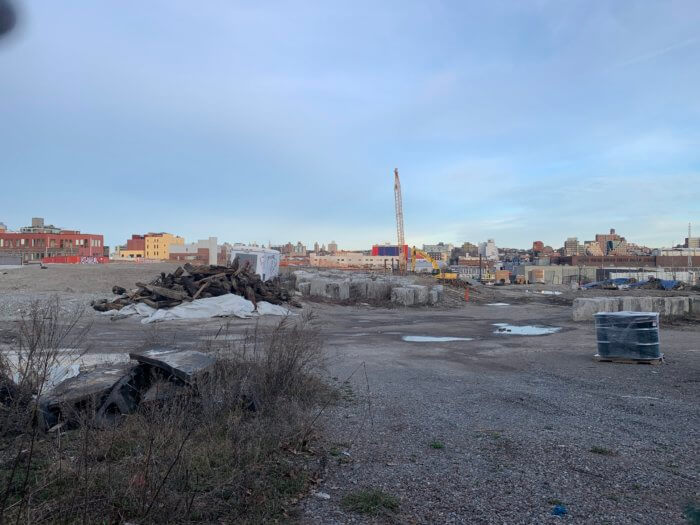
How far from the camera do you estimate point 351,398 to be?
802cm

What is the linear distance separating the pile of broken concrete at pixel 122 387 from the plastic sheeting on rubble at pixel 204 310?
12.2 meters

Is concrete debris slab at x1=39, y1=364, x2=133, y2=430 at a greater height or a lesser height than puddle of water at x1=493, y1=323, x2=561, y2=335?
greater

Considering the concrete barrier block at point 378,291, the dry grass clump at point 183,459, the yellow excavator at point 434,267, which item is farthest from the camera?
the yellow excavator at point 434,267

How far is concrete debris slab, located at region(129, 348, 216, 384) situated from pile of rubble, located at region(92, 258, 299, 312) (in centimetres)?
1375

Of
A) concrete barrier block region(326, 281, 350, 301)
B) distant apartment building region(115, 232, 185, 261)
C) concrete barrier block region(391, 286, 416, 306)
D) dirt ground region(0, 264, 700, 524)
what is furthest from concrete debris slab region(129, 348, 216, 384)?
distant apartment building region(115, 232, 185, 261)

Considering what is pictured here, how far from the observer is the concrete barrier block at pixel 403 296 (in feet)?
94.2

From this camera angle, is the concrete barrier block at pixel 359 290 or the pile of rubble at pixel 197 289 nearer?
the pile of rubble at pixel 197 289

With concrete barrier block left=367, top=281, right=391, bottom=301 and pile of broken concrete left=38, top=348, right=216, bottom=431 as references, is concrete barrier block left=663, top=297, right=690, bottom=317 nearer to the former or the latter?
concrete barrier block left=367, top=281, right=391, bottom=301

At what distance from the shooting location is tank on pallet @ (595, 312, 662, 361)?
11.5m

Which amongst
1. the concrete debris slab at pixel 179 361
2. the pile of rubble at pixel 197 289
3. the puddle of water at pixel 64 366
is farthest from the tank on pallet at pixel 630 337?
the pile of rubble at pixel 197 289

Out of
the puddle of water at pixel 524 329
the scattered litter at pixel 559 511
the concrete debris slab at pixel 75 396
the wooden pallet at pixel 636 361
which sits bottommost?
the puddle of water at pixel 524 329

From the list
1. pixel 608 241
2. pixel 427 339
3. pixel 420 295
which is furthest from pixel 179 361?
pixel 608 241

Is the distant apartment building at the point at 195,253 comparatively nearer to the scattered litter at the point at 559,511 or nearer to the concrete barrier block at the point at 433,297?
the concrete barrier block at the point at 433,297

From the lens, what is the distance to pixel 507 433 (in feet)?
20.8
